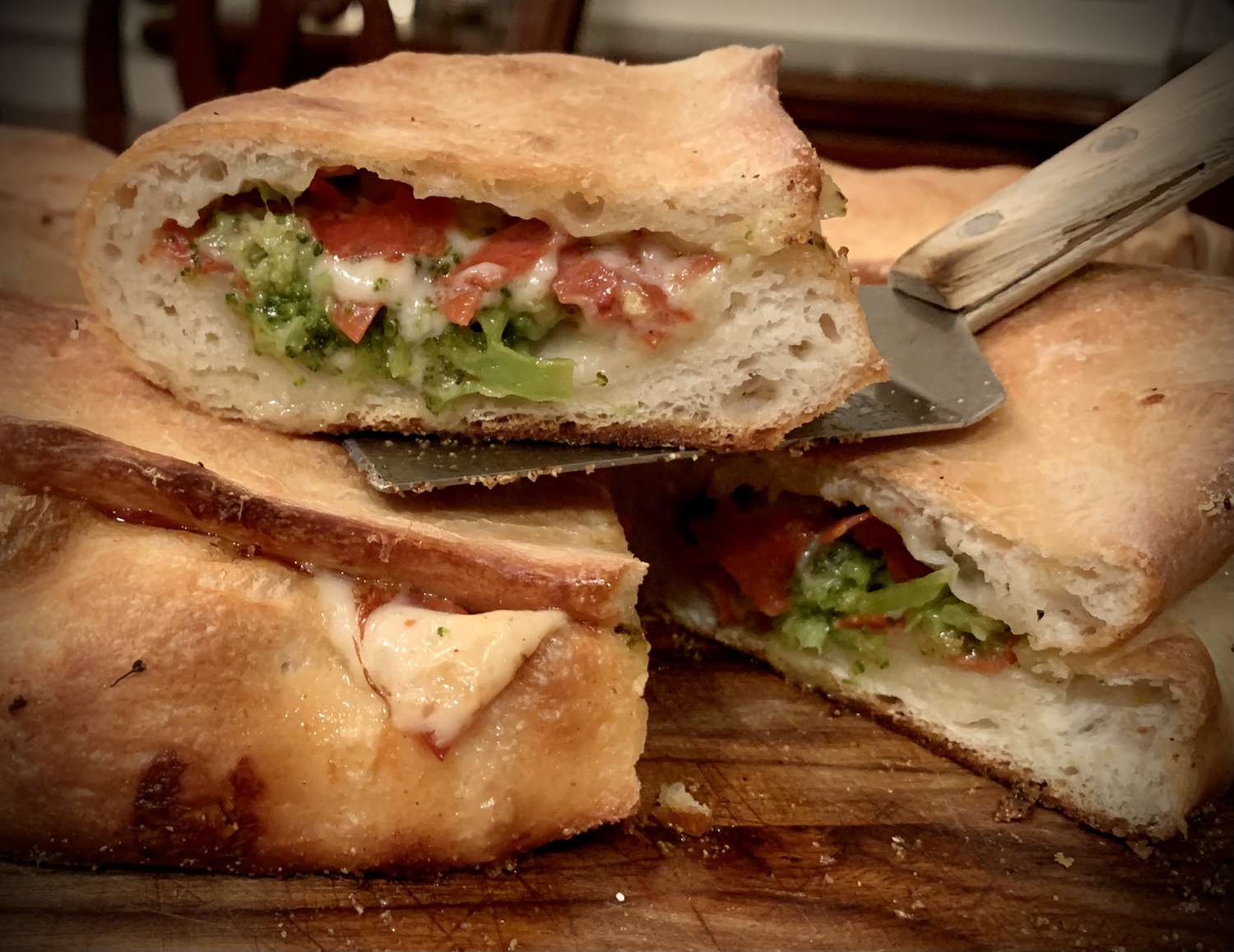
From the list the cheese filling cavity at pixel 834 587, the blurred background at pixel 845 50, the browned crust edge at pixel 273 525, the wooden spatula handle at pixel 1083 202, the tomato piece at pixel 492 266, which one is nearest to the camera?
the browned crust edge at pixel 273 525

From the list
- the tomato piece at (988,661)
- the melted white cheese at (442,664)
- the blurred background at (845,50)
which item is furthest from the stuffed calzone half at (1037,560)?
the blurred background at (845,50)

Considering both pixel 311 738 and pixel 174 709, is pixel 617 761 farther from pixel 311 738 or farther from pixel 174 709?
pixel 174 709

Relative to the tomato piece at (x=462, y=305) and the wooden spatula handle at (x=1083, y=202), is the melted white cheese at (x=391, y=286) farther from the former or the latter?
the wooden spatula handle at (x=1083, y=202)

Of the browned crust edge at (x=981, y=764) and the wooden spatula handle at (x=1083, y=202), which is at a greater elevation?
the wooden spatula handle at (x=1083, y=202)

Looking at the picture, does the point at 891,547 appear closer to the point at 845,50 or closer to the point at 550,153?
the point at 550,153

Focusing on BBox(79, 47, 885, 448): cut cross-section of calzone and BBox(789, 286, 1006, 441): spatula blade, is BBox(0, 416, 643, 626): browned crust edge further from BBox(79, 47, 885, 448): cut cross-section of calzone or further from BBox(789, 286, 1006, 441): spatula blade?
BBox(789, 286, 1006, 441): spatula blade

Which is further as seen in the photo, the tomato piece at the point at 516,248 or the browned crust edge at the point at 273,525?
the tomato piece at the point at 516,248

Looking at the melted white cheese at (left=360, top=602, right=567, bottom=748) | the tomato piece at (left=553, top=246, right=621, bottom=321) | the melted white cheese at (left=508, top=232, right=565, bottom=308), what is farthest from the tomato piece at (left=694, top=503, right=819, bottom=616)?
the melted white cheese at (left=360, top=602, right=567, bottom=748)
